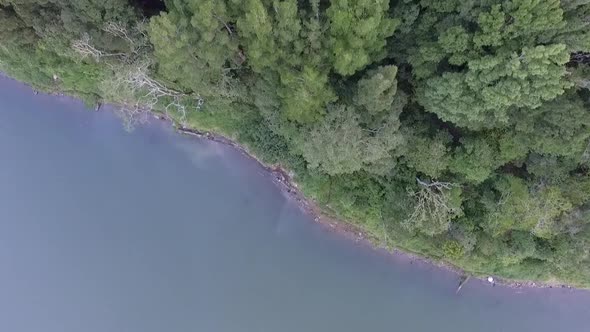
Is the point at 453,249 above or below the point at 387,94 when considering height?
below

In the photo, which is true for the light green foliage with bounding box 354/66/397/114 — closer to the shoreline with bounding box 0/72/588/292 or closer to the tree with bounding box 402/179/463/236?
the tree with bounding box 402/179/463/236

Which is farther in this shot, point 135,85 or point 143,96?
point 143,96

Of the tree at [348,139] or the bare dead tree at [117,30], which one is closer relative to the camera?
the tree at [348,139]

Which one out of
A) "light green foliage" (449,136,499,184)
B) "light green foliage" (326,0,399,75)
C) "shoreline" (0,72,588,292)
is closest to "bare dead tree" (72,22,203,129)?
"shoreline" (0,72,588,292)

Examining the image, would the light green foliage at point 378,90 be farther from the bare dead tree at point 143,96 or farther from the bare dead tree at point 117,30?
the bare dead tree at point 117,30

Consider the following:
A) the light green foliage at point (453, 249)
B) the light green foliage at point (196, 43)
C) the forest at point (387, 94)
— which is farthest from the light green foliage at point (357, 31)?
the light green foliage at point (453, 249)

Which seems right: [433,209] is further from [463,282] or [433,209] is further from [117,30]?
[117,30]

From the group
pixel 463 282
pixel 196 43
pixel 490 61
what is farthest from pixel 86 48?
pixel 463 282
